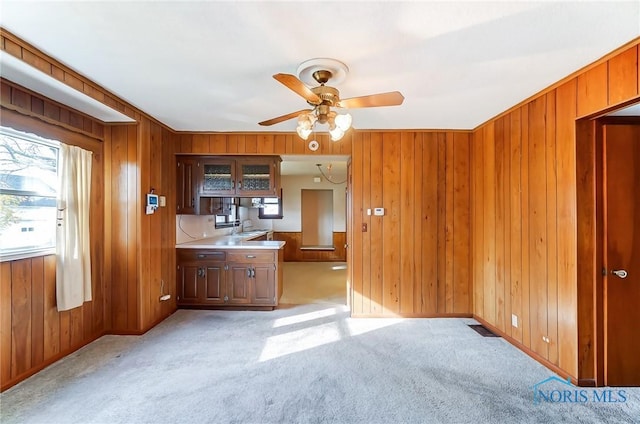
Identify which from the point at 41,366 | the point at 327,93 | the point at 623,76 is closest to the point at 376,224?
the point at 327,93

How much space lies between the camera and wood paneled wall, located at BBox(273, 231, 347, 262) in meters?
7.82

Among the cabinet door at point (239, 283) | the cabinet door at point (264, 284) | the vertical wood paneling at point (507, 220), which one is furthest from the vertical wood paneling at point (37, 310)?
the vertical wood paneling at point (507, 220)

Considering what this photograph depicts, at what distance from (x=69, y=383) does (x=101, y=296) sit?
3.51 ft

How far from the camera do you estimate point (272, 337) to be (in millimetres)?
3084

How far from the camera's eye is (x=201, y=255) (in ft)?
13.0

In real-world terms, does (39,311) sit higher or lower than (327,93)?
lower

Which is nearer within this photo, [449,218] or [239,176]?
[449,218]

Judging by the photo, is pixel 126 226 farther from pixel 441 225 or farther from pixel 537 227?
pixel 537 227

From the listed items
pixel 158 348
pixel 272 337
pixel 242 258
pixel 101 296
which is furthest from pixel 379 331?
pixel 101 296

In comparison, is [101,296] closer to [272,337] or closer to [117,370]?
[117,370]

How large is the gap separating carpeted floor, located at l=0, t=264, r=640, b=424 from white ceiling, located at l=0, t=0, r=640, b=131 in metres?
2.40

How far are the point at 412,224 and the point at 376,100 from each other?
2.18 meters

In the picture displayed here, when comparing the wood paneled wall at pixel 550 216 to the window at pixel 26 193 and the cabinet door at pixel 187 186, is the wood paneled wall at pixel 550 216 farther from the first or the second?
the window at pixel 26 193

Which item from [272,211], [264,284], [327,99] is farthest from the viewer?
[272,211]
